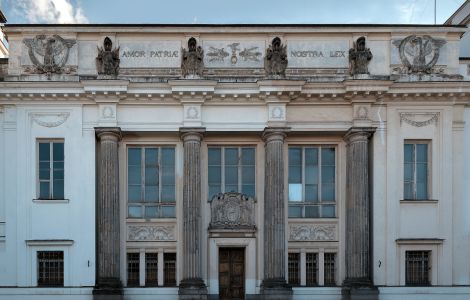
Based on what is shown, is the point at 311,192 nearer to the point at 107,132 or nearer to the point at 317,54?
the point at 317,54

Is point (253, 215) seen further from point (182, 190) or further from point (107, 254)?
point (107, 254)

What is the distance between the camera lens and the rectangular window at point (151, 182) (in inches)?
973

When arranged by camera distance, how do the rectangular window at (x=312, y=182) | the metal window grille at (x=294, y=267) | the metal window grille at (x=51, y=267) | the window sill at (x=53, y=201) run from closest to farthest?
the window sill at (x=53, y=201)
the metal window grille at (x=51, y=267)
the metal window grille at (x=294, y=267)
the rectangular window at (x=312, y=182)

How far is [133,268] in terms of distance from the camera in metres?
24.7

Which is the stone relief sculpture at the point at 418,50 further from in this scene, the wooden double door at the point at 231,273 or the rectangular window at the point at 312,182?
the wooden double door at the point at 231,273

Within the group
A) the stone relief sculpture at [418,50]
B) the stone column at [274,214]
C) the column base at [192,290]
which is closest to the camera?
the column base at [192,290]

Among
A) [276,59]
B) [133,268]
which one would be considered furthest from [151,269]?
[276,59]

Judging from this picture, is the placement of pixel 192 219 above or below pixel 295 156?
below

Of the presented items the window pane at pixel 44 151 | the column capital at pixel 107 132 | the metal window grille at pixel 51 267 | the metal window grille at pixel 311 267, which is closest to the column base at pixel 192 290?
the metal window grille at pixel 311 267

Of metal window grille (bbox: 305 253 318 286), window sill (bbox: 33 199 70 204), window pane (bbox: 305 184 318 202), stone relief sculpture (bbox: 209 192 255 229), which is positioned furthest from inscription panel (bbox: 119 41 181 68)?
metal window grille (bbox: 305 253 318 286)

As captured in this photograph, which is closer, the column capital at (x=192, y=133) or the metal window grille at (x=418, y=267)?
the column capital at (x=192, y=133)

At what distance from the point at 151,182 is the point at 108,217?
2.58 m

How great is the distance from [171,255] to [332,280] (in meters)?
7.31

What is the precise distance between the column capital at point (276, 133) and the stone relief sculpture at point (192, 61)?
3764 millimetres
